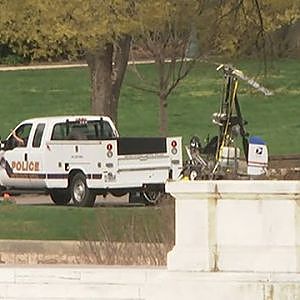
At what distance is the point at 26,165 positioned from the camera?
2580cm

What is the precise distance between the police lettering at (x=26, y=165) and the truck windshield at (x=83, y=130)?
0.65 metres

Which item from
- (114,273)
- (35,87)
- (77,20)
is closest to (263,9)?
(77,20)

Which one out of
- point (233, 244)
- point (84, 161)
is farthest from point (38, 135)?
point (233, 244)

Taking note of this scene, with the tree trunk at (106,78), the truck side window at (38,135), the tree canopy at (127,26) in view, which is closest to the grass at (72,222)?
the truck side window at (38,135)

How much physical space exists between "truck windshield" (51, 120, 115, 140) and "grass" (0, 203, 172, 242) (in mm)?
2893

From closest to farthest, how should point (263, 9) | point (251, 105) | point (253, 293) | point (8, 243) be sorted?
point (253, 293) < point (8, 243) < point (263, 9) < point (251, 105)

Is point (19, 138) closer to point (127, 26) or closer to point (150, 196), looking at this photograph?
point (127, 26)

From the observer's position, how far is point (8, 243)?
18953 millimetres

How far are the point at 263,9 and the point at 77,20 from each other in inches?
169

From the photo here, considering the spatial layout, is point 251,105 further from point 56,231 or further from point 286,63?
point 56,231

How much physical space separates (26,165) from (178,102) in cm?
2367

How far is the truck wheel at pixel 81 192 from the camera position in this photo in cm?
2446

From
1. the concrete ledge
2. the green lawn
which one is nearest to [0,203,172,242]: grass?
the concrete ledge

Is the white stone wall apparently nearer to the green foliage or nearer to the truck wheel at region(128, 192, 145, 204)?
the truck wheel at region(128, 192, 145, 204)
